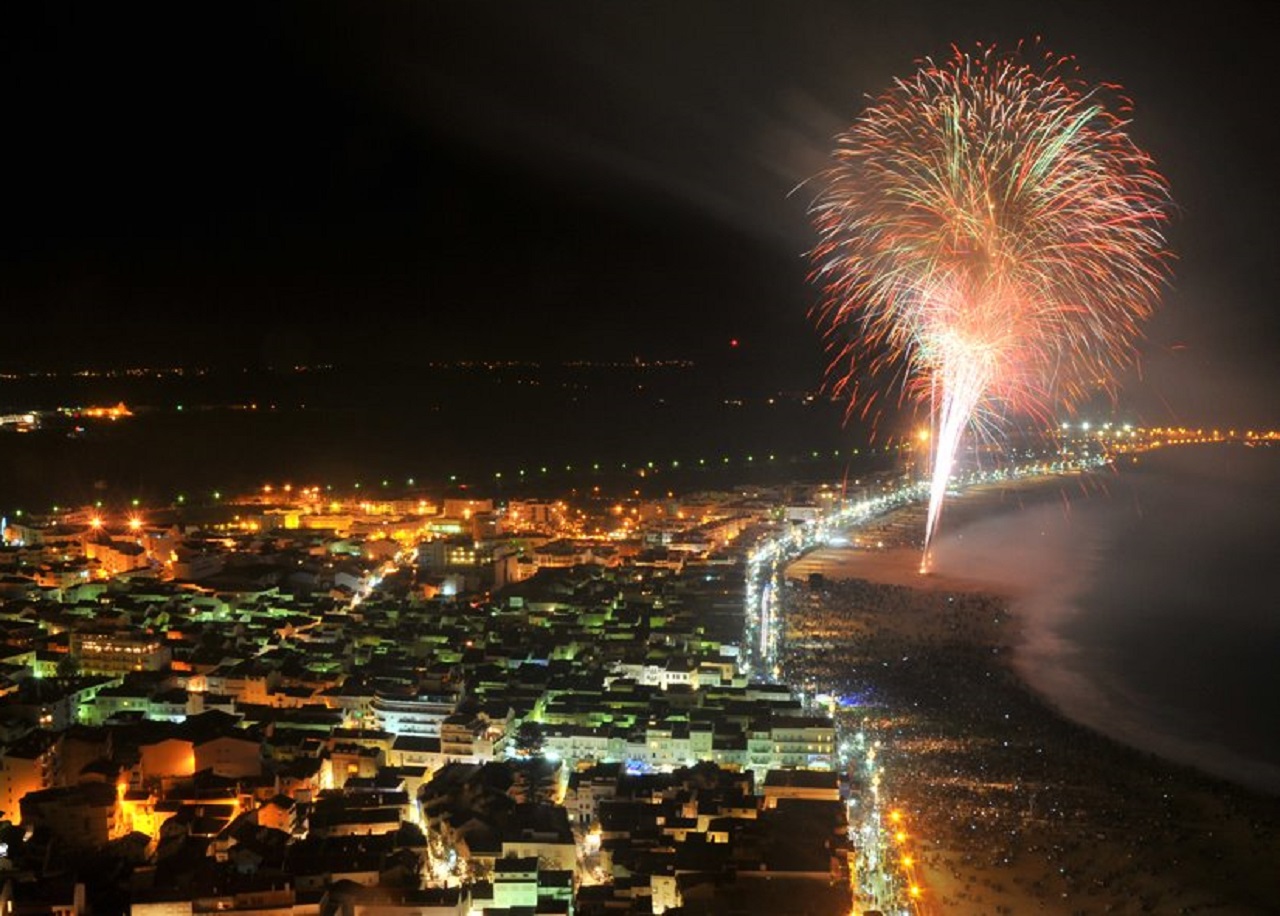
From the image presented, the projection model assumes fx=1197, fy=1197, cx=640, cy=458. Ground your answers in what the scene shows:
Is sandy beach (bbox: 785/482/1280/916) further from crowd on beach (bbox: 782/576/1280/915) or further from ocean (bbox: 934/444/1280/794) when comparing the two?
ocean (bbox: 934/444/1280/794)

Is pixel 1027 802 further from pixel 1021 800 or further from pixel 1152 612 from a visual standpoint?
pixel 1152 612

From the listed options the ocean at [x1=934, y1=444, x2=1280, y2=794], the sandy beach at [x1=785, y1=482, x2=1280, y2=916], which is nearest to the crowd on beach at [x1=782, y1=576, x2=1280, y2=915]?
the sandy beach at [x1=785, y1=482, x2=1280, y2=916]

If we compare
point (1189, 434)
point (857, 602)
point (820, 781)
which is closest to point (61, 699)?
point (820, 781)

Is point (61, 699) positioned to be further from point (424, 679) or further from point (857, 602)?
point (857, 602)

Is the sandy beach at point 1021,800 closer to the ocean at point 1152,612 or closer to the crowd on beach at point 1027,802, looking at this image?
the crowd on beach at point 1027,802

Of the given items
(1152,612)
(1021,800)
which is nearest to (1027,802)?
(1021,800)
